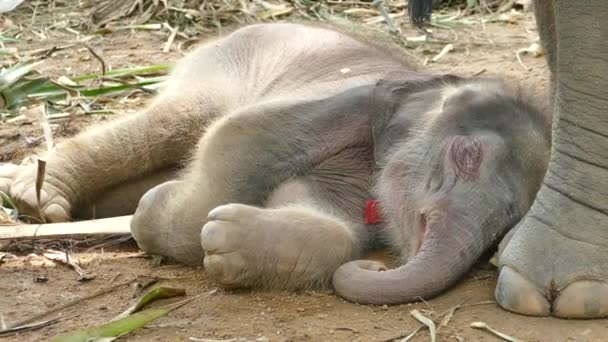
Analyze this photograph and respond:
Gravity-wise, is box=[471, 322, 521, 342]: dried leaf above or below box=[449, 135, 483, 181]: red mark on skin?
below

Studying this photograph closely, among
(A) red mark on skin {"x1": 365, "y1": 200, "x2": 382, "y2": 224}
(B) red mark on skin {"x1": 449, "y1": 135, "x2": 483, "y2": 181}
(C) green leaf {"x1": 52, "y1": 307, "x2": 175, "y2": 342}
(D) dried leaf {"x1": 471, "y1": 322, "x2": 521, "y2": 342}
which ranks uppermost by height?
(B) red mark on skin {"x1": 449, "y1": 135, "x2": 483, "y2": 181}

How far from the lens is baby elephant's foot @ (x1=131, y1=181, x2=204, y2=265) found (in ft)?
13.3

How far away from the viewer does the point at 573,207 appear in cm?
340

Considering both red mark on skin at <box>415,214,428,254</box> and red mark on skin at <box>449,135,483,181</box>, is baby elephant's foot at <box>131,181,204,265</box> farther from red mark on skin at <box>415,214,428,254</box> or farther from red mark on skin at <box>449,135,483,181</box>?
red mark on skin at <box>449,135,483,181</box>

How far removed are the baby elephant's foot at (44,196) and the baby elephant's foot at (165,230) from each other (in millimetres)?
616

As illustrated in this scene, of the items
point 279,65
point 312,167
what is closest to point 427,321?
point 312,167

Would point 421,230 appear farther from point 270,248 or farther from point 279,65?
point 279,65

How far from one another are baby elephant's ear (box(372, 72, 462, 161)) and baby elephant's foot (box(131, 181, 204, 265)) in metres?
0.67

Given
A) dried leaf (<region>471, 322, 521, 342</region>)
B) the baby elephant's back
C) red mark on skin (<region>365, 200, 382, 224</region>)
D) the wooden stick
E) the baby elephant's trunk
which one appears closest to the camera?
dried leaf (<region>471, 322, 521, 342</region>)

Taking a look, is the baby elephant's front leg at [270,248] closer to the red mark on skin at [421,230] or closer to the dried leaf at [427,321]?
the red mark on skin at [421,230]

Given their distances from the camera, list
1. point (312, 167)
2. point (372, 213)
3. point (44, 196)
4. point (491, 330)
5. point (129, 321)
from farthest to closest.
Answer: point (44, 196) → point (312, 167) → point (372, 213) → point (129, 321) → point (491, 330)

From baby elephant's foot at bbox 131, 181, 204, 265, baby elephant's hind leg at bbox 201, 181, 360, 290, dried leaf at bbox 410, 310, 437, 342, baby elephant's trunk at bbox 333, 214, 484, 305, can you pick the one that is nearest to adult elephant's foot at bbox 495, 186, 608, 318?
baby elephant's trunk at bbox 333, 214, 484, 305

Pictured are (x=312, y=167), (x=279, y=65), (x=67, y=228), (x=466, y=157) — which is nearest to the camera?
(x=466, y=157)

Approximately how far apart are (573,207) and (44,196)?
2161 millimetres
